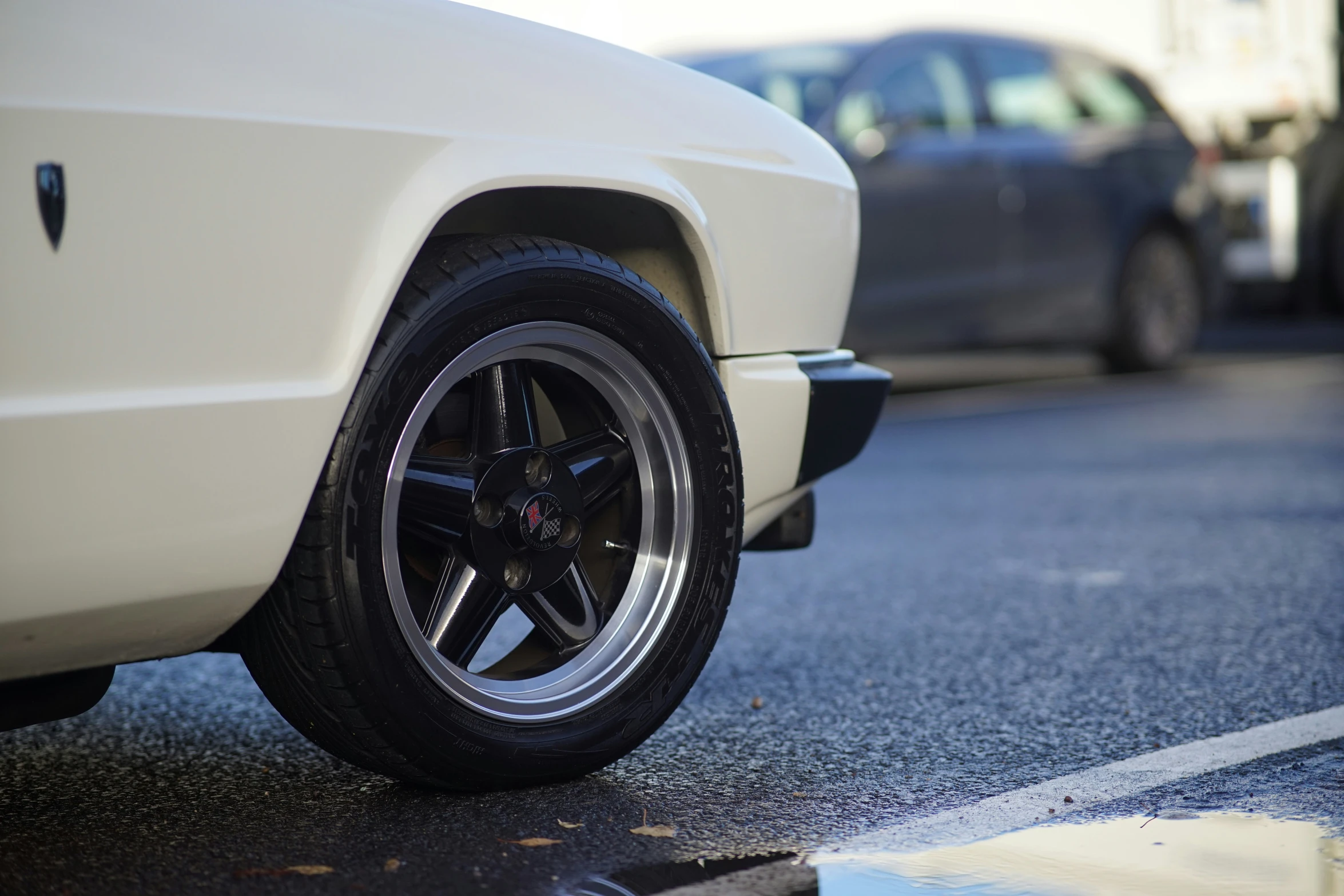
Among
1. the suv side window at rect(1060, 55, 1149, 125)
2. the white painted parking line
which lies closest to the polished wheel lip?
the white painted parking line

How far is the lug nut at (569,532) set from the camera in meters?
2.63

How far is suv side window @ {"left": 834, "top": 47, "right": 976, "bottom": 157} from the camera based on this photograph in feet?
25.6

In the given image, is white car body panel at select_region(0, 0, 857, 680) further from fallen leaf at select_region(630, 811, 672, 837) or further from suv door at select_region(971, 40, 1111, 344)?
suv door at select_region(971, 40, 1111, 344)

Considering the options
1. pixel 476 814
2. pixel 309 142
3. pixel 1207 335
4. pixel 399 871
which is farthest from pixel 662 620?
pixel 1207 335

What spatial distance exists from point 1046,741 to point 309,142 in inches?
61.7

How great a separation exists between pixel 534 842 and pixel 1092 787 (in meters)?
0.87

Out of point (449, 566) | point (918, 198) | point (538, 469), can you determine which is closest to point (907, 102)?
point (918, 198)

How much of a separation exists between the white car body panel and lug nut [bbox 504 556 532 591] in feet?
1.41

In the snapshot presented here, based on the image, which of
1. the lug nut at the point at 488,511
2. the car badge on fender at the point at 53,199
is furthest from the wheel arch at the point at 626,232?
the car badge on fender at the point at 53,199

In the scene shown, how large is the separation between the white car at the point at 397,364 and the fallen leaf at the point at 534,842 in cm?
16

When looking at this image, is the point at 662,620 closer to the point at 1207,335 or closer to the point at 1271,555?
the point at 1271,555

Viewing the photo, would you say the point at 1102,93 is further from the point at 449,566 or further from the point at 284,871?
the point at 284,871

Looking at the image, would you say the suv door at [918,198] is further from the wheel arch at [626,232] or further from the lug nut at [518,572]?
the lug nut at [518,572]

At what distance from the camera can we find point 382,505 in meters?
2.36
